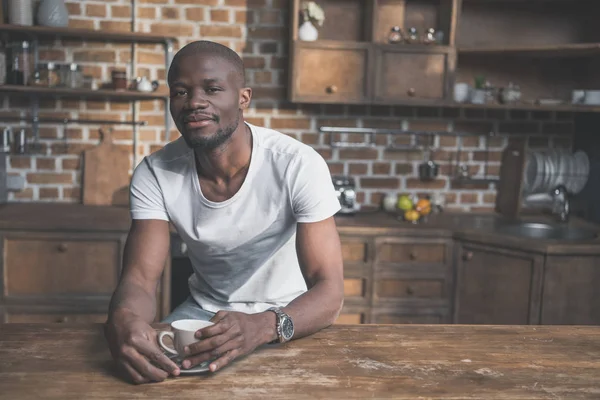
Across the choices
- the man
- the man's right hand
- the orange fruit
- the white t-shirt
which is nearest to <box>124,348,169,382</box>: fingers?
the man's right hand

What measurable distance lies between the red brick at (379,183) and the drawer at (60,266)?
133 centimetres

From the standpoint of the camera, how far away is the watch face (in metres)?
1.45

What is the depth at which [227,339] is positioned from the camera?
1316 mm

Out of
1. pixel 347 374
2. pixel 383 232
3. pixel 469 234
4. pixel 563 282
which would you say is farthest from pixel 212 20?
pixel 347 374

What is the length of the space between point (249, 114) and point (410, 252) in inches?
42.7

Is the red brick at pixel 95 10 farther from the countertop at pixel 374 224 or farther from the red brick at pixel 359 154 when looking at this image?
the red brick at pixel 359 154

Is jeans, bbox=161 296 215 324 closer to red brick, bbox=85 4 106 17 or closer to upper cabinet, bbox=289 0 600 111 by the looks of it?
upper cabinet, bbox=289 0 600 111

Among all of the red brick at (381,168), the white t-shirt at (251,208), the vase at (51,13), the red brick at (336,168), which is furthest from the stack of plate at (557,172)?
the vase at (51,13)

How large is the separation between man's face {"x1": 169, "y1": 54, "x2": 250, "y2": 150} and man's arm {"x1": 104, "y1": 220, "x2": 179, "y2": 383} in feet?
0.92

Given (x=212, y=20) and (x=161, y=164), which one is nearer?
(x=161, y=164)

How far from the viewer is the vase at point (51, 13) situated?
3.17 metres

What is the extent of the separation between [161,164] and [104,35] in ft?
5.19

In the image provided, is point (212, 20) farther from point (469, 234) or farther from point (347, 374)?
point (347, 374)

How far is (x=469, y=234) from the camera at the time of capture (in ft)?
9.95
